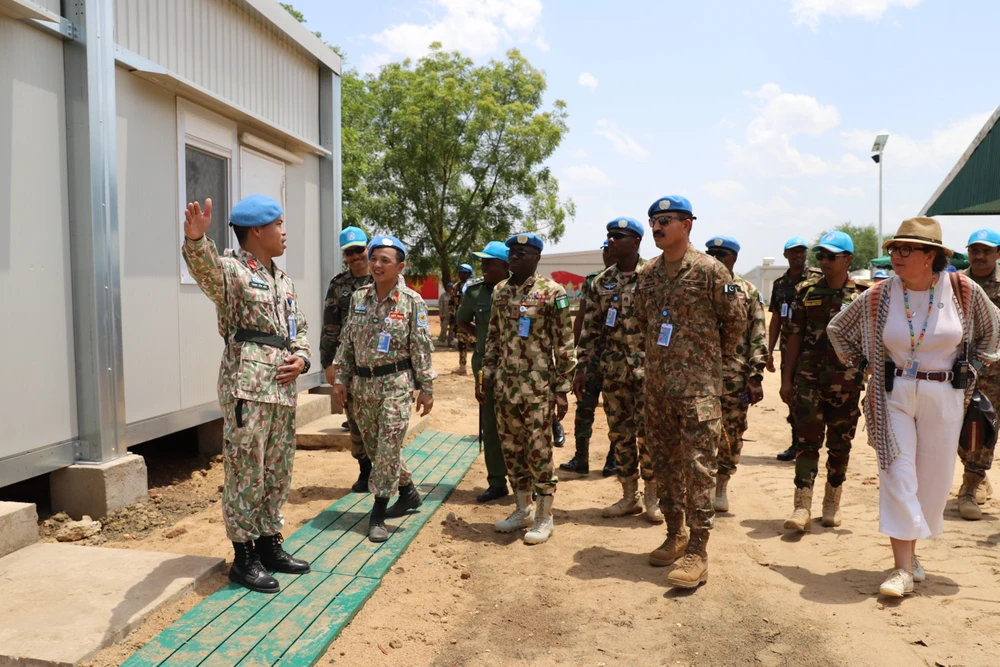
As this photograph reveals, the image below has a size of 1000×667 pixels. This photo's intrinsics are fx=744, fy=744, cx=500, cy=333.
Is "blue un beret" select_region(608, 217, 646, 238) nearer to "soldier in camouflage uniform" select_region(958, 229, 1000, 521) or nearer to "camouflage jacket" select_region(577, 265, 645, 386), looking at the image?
"camouflage jacket" select_region(577, 265, 645, 386)

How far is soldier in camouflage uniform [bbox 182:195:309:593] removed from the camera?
3.84m

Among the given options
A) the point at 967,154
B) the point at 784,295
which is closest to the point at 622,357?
the point at 784,295

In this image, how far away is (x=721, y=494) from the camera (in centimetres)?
592

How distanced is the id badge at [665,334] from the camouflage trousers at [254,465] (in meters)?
2.14

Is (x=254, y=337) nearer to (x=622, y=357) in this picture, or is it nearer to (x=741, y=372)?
(x=622, y=357)

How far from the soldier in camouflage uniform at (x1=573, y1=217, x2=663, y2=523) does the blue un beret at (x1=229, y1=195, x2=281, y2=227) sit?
2504 millimetres

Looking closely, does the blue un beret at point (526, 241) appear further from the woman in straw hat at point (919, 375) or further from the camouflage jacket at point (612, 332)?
the woman in straw hat at point (919, 375)

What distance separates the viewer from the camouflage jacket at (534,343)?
5.11 metres

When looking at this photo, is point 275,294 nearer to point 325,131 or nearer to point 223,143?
point 223,143

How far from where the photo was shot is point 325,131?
9.32 meters

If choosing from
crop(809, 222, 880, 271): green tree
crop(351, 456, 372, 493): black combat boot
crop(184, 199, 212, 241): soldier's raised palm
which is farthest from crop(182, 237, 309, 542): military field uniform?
crop(809, 222, 880, 271): green tree

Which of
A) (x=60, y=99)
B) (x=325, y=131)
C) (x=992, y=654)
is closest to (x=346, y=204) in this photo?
(x=325, y=131)

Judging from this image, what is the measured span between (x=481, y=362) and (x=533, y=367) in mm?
1009

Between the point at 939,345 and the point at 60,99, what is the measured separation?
5657 millimetres
